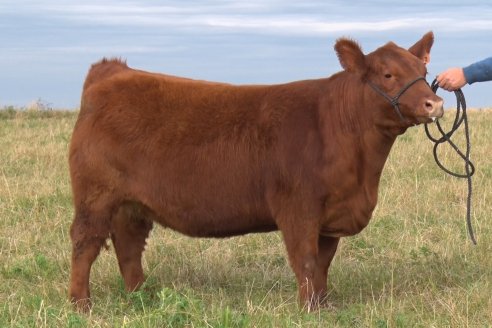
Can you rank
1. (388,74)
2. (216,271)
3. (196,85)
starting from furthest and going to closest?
(216,271), (196,85), (388,74)

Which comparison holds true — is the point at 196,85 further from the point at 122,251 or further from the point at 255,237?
the point at 255,237

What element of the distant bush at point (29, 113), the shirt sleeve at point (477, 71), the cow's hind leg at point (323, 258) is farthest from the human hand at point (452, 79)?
the distant bush at point (29, 113)

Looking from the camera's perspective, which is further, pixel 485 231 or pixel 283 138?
pixel 485 231

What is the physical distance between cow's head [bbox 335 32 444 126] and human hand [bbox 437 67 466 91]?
38 cm

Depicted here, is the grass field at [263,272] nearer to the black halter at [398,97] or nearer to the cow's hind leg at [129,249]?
the cow's hind leg at [129,249]

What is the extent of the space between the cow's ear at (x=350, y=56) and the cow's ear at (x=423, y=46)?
50 cm

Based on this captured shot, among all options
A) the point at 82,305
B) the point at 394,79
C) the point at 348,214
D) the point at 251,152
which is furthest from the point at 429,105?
the point at 82,305

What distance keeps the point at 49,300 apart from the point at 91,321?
3.55 feet

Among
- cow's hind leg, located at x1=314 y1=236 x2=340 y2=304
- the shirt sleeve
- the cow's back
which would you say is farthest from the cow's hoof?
the shirt sleeve

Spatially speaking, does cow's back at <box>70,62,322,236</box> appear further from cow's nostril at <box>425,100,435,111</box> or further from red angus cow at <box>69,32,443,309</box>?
cow's nostril at <box>425,100,435,111</box>

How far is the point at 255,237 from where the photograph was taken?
25.9 ft

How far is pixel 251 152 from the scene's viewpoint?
563 centimetres

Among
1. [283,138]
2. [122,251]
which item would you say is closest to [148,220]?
[122,251]

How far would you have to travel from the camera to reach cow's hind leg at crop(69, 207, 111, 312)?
5988 mm
